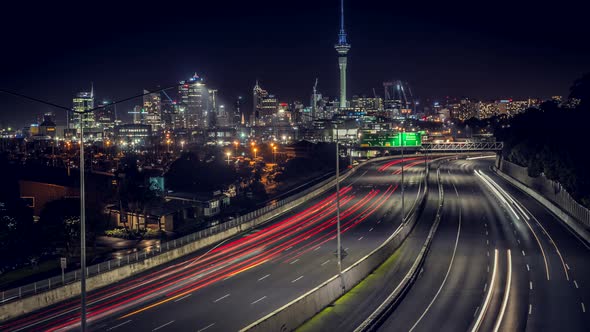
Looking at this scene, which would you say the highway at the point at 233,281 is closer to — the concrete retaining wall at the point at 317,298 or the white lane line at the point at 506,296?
the concrete retaining wall at the point at 317,298

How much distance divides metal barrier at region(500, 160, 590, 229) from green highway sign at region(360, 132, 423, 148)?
34925 millimetres

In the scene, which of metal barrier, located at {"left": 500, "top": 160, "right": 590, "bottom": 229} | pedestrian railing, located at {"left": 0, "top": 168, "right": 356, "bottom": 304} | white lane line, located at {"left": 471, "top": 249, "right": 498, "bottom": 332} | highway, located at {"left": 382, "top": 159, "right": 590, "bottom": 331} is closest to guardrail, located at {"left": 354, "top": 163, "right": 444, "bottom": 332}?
highway, located at {"left": 382, "top": 159, "right": 590, "bottom": 331}

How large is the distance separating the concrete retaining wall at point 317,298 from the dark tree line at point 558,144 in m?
32.0

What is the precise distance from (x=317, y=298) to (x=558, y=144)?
72.2 meters

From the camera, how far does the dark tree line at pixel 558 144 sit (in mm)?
72188

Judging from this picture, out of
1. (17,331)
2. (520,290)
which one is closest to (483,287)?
(520,290)

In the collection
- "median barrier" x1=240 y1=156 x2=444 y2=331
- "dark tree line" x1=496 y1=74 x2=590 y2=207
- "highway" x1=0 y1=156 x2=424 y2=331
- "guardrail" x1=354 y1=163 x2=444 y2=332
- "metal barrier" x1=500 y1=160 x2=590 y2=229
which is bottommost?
"highway" x1=0 y1=156 x2=424 y2=331

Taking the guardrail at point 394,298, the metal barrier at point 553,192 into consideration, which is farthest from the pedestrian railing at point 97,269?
the metal barrier at point 553,192

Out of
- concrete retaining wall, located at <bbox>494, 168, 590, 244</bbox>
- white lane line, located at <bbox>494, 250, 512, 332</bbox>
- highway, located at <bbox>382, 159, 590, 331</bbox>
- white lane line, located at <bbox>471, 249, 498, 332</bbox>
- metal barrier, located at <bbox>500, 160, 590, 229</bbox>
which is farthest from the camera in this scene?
metal barrier, located at <bbox>500, 160, 590, 229</bbox>

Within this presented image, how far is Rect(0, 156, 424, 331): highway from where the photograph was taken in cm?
3001

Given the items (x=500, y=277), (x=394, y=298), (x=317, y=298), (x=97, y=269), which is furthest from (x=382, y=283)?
(x=97, y=269)

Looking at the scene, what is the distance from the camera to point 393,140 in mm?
143250

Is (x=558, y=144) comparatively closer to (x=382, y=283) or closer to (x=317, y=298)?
(x=382, y=283)

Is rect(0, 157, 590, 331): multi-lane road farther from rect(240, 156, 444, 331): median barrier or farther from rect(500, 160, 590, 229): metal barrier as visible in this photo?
rect(500, 160, 590, 229): metal barrier
